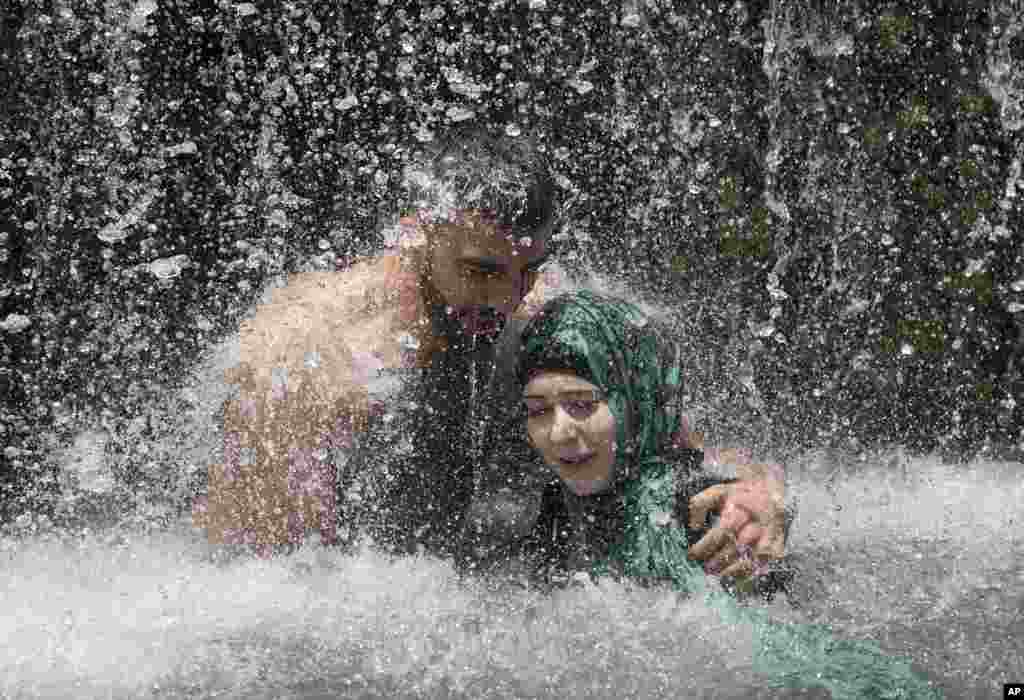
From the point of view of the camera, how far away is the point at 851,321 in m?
5.42

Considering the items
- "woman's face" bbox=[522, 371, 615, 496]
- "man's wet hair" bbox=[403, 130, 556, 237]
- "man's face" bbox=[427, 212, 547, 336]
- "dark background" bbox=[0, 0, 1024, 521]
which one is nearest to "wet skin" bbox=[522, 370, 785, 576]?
"woman's face" bbox=[522, 371, 615, 496]

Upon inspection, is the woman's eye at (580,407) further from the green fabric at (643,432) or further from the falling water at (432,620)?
the falling water at (432,620)

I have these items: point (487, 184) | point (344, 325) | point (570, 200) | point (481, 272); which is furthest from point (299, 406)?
point (570, 200)

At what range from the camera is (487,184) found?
9.78 ft

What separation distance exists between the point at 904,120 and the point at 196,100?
8.21 ft

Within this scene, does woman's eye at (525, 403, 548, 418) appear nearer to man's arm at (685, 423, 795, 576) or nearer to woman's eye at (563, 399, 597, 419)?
woman's eye at (563, 399, 597, 419)

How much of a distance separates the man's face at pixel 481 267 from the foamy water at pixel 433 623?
589 millimetres

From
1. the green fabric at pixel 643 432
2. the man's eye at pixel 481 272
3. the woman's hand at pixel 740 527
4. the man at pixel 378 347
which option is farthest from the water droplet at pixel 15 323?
the woman's hand at pixel 740 527

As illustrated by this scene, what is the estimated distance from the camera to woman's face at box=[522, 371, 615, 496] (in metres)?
2.77

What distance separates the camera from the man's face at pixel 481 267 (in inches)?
114

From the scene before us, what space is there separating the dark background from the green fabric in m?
1.85

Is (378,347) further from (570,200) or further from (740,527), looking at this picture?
(570,200)

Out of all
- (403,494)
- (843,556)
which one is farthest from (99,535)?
(843,556)

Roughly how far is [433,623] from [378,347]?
610 millimetres
